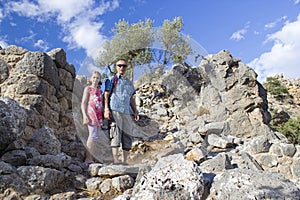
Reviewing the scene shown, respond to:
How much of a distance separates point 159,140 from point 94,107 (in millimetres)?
3788

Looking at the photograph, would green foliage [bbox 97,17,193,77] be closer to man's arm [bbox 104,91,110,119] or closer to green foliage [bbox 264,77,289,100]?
man's arm [bbox 104,91,110,119]

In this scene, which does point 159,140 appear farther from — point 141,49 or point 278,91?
point 278,91

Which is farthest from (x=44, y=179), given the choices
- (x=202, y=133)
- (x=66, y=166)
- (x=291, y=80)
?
(x=291, y=80)

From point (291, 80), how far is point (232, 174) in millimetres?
23645

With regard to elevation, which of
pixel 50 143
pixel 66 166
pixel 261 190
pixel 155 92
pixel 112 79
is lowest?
pixel 261 190

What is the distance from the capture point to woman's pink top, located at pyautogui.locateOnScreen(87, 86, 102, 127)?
4961mm

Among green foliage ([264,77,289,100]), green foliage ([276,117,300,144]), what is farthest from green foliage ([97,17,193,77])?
green foliage ([264,77,289,100])

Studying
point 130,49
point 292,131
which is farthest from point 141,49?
point 292,131

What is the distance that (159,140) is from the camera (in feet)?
27.4

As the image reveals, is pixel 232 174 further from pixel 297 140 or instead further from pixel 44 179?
pixel 297 140

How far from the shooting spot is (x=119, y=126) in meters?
4.71

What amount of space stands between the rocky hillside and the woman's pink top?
763 millimetres

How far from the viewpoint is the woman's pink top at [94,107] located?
16.3 feet

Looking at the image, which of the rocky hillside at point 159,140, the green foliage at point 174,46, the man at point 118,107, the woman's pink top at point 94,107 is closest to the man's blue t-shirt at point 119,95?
the man at point 118,107
